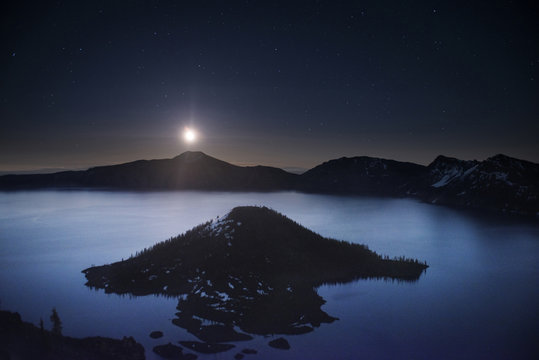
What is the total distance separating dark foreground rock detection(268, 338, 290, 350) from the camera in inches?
1586

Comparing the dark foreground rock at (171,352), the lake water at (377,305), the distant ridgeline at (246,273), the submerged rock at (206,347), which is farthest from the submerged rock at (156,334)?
the submerged rock at (206,347)

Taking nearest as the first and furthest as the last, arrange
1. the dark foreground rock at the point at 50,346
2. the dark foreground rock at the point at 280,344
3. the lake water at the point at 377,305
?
the dark foreground rock at the point at 50,346 → the dark foreground rock at the point at 280,344 → the lake water at the point at 377,305

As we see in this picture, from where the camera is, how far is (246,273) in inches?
2335

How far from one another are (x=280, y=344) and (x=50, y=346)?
23.8 m

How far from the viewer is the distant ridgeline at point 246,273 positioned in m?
46.7

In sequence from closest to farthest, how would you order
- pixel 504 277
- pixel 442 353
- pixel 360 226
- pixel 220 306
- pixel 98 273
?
pixel 442 353
pixel 220 306
pixel 98 273
pixel 504 277
pixel 360 226

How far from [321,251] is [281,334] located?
31877 millimetres

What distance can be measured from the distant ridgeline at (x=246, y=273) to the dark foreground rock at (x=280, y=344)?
6.97 feet

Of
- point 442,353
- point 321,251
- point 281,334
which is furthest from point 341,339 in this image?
point 321,251

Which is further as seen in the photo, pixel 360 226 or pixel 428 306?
pixel 360 226

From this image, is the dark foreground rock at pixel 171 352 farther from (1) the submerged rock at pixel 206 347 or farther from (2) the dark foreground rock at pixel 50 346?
(2) the dark foreground rock at pixel 50 346

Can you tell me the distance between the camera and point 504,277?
7981 cm

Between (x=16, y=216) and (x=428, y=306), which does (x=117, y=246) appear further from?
(x=16, y=216)

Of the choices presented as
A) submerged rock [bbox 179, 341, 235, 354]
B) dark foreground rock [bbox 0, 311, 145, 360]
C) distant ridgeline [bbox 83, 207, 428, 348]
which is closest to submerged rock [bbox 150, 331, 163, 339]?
distant ridgeline [bbox 83, 207, 428, 348]
